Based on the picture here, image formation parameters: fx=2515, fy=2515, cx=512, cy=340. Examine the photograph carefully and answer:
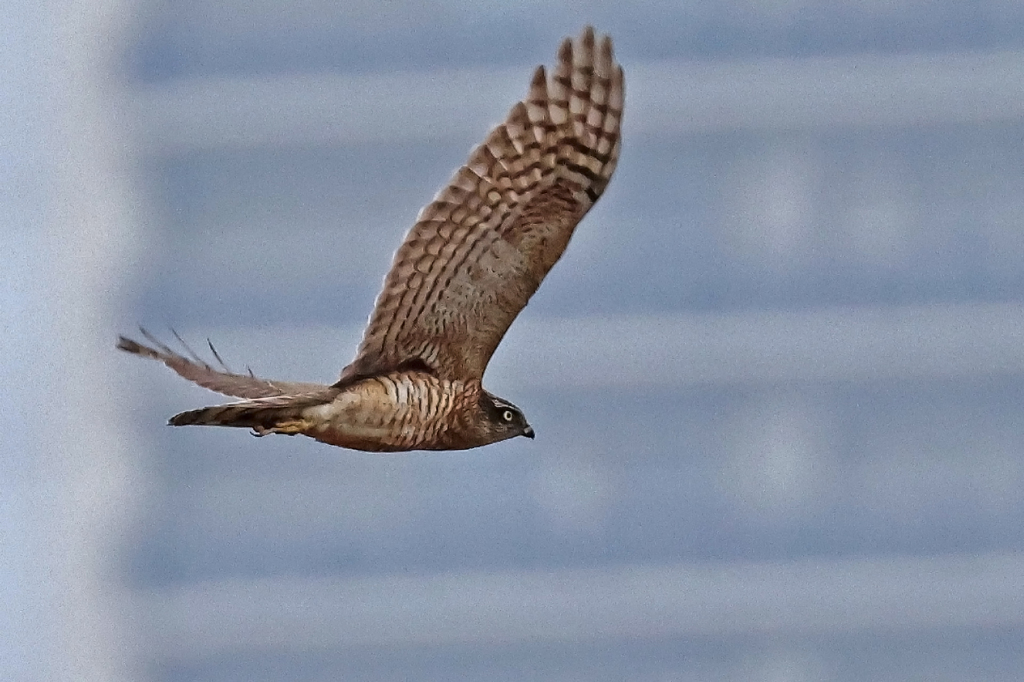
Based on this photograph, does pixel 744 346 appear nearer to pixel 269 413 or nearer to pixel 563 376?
pixel 563 376

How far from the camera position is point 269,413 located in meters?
4.54

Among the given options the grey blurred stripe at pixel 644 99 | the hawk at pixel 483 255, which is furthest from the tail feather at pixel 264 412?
the grey blurred stripe at pixel 644 99

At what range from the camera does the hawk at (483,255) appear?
4.85m

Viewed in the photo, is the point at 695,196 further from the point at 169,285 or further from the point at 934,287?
the point at 169,285

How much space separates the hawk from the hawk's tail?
0.12m

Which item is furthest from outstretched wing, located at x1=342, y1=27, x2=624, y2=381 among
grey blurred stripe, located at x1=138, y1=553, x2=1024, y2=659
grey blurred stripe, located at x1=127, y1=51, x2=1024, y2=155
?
grey blurred stripe, located at x1=138, y1=553, x2=1024, y2=659

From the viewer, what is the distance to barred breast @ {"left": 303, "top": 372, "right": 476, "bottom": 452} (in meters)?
4.66

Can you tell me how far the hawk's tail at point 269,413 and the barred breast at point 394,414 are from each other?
0.02m

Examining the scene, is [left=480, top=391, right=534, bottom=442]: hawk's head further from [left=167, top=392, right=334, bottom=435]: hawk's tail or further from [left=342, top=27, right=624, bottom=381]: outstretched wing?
[left=167, top=392, right=334, bottom=435]: hawk's tail

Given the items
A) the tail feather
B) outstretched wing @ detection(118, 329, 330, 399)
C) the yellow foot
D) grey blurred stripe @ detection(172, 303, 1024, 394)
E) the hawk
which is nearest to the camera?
the tail feather

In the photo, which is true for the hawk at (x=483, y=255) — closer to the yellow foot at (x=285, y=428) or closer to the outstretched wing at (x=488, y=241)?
the outstretched wing at (x=488, y=241)

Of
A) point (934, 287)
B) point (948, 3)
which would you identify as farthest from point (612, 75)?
point (948, 3)

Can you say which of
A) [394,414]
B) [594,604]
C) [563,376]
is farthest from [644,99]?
[394,414]

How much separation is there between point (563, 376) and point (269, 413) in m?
16.8
